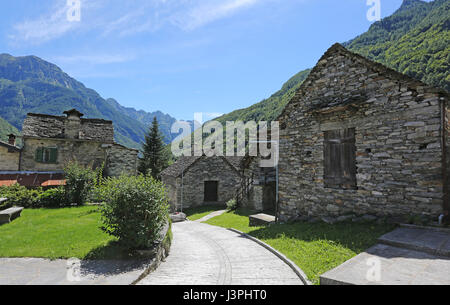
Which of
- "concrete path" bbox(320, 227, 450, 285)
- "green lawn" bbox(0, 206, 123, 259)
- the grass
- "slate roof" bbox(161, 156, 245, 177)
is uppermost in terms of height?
"slate roof" bbox(161, 156, 245, 177)

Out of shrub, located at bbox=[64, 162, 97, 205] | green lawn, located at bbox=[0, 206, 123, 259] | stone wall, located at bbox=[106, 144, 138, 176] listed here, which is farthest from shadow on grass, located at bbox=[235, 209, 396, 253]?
stone wall, located at bbox=[106, 144, 138, 176]

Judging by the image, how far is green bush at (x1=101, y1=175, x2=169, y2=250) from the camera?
5.90 meters

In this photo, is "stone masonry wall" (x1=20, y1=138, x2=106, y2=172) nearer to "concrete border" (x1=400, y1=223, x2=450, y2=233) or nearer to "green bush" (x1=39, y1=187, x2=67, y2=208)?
"green bush" (x1=39, y1=187, x2=67, y2=208)

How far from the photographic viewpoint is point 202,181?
23203 mm

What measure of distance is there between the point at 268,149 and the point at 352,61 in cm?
1027

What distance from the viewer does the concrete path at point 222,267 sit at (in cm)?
510

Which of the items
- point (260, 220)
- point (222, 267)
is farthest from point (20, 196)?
point (260, 220)

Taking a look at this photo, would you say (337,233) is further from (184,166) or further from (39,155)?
(39,155)

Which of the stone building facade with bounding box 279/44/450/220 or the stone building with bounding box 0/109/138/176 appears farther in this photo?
the stone building with bounding box 0/109/138/176

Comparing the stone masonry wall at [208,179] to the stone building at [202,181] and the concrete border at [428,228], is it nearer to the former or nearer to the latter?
the stone building at [202,181]

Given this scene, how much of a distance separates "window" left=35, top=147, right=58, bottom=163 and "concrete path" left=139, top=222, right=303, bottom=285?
679 inches

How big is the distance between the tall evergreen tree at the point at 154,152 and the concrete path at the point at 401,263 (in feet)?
103

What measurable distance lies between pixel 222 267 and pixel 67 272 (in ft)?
11.6

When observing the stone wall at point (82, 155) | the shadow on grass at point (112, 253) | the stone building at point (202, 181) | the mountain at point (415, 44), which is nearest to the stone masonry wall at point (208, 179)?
the stone building at point (202, 181)
